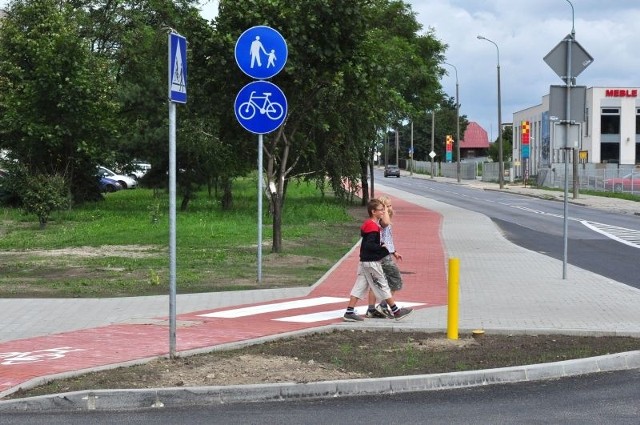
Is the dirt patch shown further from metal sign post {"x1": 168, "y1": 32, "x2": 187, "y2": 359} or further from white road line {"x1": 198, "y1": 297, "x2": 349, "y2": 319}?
white road line {"x1": 198, "y1": 297, "x2": 349, "y2": 319}

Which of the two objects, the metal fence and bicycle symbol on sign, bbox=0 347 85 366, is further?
the metal fence

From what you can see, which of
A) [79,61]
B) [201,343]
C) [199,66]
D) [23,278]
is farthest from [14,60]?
[201,343]

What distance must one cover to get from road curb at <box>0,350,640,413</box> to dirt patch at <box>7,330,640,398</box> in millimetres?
253

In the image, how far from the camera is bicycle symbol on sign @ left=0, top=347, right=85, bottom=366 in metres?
8.19

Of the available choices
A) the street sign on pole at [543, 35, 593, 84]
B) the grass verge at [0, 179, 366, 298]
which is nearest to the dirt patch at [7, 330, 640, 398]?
the grass verge at [0, 179, 366, 298]

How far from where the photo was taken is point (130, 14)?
44.7m

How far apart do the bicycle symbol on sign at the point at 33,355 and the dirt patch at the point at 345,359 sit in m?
0.90

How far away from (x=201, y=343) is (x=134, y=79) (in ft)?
115

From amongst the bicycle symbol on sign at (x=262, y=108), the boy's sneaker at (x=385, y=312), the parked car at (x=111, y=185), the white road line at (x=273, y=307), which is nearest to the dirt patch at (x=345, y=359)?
the boy's sneaker at (x=385, y=312)

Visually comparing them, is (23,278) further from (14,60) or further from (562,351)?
(14,60)

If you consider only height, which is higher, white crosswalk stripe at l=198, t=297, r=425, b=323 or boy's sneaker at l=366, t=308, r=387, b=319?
boy's sneaker at l=366, t=308, r=387, b=319

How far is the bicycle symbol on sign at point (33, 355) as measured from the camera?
8.19 m

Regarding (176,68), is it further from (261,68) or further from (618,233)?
(618,233)

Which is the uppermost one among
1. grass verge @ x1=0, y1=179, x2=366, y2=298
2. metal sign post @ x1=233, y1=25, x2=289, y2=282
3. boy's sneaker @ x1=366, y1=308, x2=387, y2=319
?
metal sign post @ x1=233, y1=25, x2=289, y2=282
